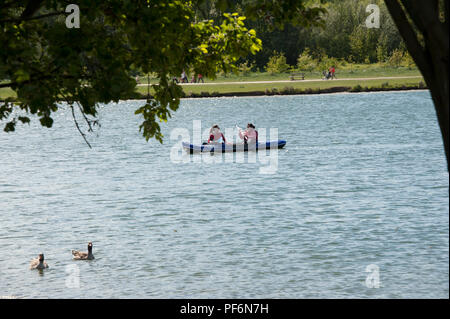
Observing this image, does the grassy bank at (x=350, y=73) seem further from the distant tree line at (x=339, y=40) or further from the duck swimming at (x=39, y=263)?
the duck swimming at (x=39, y=263)

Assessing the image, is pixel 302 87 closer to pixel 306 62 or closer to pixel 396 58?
pixel 306 62

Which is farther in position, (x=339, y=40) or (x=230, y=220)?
(x=339, y=40)

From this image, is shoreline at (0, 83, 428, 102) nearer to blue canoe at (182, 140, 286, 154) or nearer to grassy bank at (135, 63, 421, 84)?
grassy bank at (135, 63, 421, 84)

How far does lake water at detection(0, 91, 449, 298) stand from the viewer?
19.0 metres

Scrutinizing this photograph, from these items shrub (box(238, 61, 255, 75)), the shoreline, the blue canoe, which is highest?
shrub (box(238, 61, 255, 75))

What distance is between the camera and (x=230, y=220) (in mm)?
26922

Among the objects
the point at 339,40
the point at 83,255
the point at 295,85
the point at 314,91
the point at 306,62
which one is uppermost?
the point at 339,40

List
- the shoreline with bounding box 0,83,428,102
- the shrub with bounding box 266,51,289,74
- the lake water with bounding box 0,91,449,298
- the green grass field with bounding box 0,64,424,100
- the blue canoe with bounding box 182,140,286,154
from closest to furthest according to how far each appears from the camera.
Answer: the lake water with bounding box 0,91,449,298 → the blue canoe with bounding box 182,140,286,154 → the shoreline with bounding box 0,83,428,102 → the green grass field with bounding box 0,64,424,100 → the shrub with bounding box 266,51,289,74

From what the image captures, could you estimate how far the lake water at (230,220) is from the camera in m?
19.0

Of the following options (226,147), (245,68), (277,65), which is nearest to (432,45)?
(226,147)

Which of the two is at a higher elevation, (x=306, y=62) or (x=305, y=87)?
(x=306, y=62)

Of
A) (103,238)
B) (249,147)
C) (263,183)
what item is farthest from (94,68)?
(249,147)

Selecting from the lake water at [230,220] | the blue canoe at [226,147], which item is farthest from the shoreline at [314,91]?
the blue canoe at [226,147]

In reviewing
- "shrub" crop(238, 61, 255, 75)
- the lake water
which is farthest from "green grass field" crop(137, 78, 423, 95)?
the lake water
